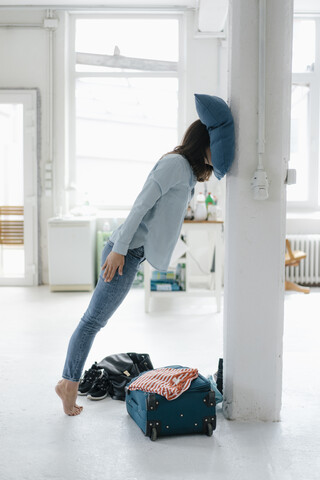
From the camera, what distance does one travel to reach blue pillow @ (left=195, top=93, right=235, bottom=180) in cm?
230

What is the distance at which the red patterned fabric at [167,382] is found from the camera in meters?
2.26

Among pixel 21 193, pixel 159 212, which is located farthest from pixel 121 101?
pixel 159 212

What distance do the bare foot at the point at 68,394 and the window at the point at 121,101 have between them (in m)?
3.84

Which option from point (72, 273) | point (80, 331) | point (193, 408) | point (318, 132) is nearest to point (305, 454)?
point (193, 408)

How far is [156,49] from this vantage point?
6.21m

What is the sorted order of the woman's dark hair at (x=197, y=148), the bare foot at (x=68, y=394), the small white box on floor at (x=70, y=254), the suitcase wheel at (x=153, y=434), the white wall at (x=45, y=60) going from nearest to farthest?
the suitcase wheel at (x=153, y=434) → the woman's dark hair at (x=197, y=148) → the bare foot at (x=68, y=394) → the small white box on floor at (x=70, y=254) → the white wall at (x=45, y=60)

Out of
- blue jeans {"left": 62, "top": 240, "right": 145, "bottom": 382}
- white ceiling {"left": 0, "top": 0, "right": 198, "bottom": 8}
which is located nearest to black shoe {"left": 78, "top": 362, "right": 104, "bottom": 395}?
blue jeans {"left": 62, "top": 240, "right": 145, "bottom": 382}

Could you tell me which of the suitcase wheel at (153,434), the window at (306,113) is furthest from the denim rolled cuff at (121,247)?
the window at (306,113)

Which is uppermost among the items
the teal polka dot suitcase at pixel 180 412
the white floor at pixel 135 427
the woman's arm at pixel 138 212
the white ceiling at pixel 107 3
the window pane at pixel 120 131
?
the white ceiling at pixel 107 3

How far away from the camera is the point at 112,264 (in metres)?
2.30

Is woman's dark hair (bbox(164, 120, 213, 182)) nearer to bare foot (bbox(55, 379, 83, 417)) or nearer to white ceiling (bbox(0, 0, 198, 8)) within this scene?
bare foot (bbox(55, 379, 83, 417))

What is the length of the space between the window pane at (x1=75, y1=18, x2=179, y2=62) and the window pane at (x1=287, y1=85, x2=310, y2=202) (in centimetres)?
146

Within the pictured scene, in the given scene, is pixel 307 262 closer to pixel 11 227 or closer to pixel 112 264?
pixel 11 227

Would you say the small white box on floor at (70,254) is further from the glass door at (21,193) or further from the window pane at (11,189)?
the window pane at (11,189)
